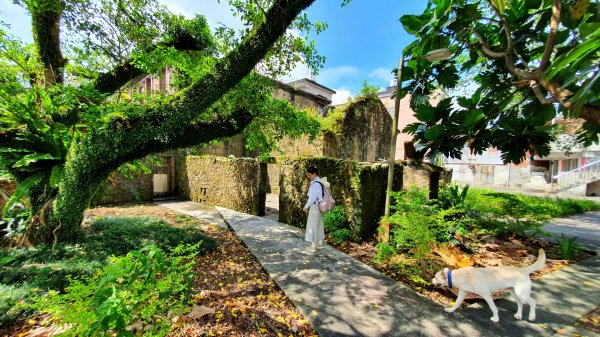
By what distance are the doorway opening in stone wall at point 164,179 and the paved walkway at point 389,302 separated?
9574 millimetres

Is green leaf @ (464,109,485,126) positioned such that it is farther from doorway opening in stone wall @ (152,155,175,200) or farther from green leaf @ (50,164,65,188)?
doorway opening in stone wall @ (152,155,175,200)

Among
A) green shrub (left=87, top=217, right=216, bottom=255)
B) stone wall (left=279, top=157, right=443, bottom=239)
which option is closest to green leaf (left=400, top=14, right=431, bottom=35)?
stone wall (left=279, top=157, right=443, bottom=239)

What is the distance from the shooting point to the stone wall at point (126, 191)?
9.71 meters

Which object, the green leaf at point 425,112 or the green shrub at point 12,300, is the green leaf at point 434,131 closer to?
the green leaf at point 425,112

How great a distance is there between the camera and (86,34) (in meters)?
6.16

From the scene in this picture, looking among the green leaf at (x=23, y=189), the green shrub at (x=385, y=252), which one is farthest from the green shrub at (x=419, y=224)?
the green leaf at (x=23, y=189)

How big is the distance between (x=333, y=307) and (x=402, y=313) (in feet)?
2.75

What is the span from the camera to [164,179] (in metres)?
12.4

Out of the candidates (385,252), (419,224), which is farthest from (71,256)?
(419,224)

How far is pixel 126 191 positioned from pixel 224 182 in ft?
15.1

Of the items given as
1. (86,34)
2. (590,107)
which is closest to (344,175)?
(590,107)

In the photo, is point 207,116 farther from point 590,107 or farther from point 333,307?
point 590,107

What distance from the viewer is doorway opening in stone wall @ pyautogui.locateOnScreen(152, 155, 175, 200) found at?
12.1 metres

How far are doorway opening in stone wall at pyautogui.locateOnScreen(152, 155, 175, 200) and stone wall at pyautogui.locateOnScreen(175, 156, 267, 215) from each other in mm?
331
